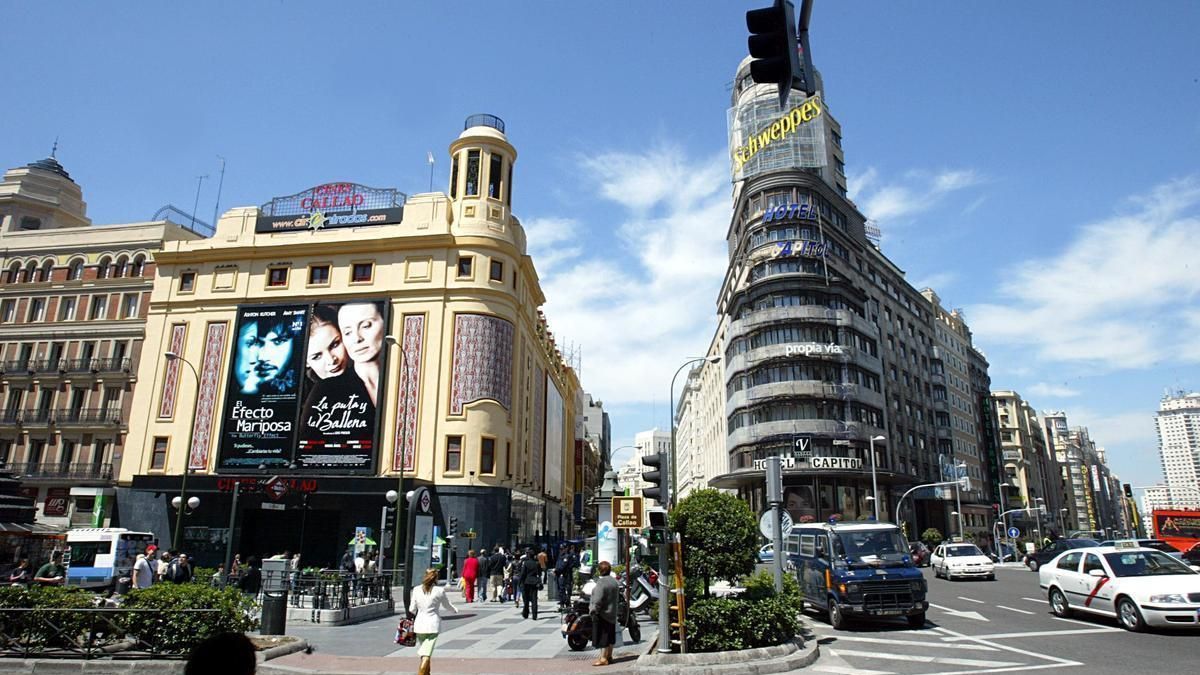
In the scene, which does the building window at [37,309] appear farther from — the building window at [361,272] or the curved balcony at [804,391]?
the curved balcony at [804,391]

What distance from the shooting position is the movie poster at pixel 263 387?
124 ft

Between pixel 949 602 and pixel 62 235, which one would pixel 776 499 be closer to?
pixel 949 602

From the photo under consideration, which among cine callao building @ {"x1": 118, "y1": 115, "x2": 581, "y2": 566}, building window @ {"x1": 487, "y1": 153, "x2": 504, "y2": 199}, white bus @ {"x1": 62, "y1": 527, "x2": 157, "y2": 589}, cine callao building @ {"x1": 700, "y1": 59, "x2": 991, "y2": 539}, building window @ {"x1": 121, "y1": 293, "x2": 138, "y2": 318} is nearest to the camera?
white bus @ {"x1": 62, "y1": 527, "x2": 157, "y2": 589}

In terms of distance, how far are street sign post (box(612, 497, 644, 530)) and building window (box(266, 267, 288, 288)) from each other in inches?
1360

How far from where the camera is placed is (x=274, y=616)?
14.2 m

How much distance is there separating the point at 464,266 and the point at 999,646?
32667 millimetres

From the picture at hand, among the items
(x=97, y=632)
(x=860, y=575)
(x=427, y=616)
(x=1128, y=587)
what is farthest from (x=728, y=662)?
(x=97, y=632)

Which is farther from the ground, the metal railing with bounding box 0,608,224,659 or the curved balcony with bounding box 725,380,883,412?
the curved balcony with bounding box 725,380,883,412

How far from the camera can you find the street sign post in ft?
40.5

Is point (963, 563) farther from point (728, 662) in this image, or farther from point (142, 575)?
point (142, 575)

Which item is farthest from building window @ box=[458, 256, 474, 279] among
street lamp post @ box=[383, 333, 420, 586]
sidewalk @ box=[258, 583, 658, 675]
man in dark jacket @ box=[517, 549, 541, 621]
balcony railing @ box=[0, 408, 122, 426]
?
sidewalk @ box=[258, 583, 658, 675]

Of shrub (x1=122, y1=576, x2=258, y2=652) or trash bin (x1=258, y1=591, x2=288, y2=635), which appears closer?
shrub (x1=122, y1=576, x2=258, y2=652)

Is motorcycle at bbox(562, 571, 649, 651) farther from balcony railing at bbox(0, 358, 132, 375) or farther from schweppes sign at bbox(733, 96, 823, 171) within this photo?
schweppes sign at bbox(733, 96, 823, 171)

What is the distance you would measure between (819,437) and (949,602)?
34002 millimetres
